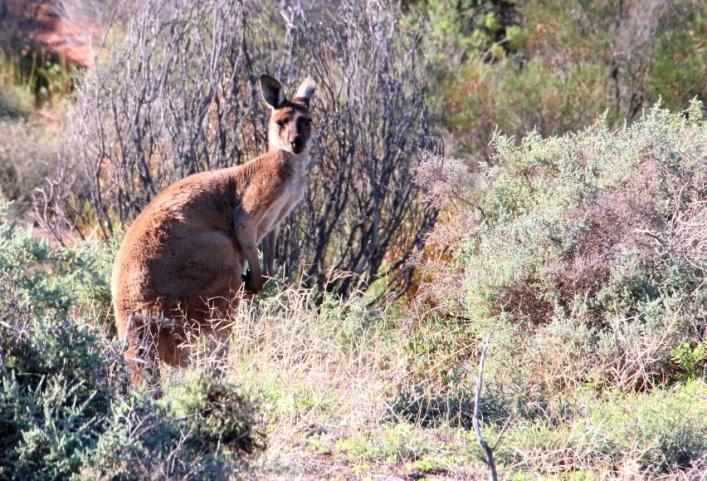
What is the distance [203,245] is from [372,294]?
3.42m

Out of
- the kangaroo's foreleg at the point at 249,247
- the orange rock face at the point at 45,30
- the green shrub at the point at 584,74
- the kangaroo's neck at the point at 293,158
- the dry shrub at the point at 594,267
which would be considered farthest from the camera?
the orange rock face at the point at 45,30

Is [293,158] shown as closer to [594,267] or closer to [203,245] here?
[203,245]

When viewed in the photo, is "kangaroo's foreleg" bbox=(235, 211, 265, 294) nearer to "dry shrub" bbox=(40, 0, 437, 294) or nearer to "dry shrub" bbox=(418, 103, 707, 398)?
"dry shrub" bbox=(40, 0, 437, 294)

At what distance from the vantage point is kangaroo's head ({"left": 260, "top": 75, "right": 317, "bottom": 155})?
23.1ft

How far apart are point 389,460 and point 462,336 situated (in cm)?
284

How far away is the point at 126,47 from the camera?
8.38 m

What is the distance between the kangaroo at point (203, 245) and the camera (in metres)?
6.11

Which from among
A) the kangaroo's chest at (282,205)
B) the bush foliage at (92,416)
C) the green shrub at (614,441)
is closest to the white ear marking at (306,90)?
the kangaroo's chest at (282,205)

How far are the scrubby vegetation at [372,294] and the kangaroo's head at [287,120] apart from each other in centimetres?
97

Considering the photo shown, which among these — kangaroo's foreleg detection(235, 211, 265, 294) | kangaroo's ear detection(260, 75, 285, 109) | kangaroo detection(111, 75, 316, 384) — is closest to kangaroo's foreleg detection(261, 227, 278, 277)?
kangaroo detection(111, 75, 316, 384)

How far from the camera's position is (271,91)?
7102mm

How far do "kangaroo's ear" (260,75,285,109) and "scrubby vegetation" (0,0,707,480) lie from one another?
0.97m

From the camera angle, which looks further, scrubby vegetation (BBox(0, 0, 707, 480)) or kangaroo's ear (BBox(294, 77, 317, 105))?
kangaroo's ear (BBox(294, 77, 317, 105))

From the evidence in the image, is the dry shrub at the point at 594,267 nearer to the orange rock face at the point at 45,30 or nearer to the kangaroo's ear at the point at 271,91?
the kangaroo's ear at the point at 271,91
